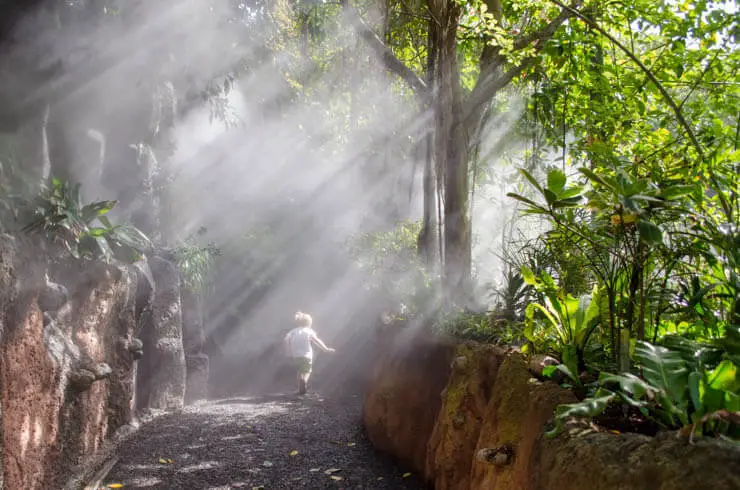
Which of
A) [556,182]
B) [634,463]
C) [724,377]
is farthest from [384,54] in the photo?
[634,463]

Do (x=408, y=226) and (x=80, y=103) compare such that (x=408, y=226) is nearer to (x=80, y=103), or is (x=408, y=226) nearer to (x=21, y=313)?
(x=80, y=103)

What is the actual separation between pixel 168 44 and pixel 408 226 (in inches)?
251

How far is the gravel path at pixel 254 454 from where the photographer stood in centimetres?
604

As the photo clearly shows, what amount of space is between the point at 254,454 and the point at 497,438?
3.88 m

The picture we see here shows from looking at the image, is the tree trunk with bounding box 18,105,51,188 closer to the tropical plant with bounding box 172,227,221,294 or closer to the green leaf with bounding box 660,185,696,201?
the tropical plant with bounding box 172,227,221,294

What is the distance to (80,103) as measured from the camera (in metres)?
9.09

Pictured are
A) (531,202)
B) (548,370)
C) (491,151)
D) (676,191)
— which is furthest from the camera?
(491,151)

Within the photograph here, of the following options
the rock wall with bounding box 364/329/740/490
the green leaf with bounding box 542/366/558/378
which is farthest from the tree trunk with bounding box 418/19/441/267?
the green leaf with bounding box 542/366/558/378

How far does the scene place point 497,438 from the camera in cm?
399

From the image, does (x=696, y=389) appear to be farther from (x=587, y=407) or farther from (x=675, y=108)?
(x=675, y=108)

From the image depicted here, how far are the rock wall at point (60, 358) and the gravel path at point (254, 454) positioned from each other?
1.89 ft

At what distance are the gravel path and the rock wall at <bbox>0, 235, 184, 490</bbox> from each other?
576 millimetres

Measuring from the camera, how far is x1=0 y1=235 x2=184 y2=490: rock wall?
4.53 meters

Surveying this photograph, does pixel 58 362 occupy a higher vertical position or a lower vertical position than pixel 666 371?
lower
